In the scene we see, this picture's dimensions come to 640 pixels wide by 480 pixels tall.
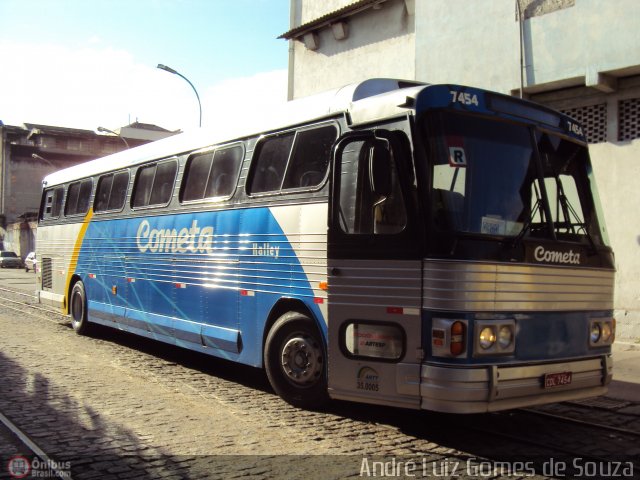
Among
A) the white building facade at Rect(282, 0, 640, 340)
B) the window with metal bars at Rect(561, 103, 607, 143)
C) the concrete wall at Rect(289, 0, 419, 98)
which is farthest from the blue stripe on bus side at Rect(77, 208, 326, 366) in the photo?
the concrete wall at Rect(289, 0, 419, 98)

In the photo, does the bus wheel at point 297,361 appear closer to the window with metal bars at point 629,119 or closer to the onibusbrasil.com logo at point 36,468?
the onibusbrasil.com logo at point 36,468

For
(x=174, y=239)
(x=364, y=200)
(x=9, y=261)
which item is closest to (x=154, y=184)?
(x=174, y=239)

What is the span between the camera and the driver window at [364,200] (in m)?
5.70

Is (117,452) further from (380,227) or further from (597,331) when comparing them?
(597,331)

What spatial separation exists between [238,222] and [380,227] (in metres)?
2.56

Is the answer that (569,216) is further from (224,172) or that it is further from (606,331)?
(224,172)

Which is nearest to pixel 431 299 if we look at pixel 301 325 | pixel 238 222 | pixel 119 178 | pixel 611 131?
pixel 301 325

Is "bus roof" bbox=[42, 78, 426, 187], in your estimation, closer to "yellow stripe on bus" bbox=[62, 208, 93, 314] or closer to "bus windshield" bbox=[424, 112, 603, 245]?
"bus windshield" bbox=[424, 112, 603, 245]

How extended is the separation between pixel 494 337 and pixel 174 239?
5.37m

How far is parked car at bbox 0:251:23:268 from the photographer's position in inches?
2037

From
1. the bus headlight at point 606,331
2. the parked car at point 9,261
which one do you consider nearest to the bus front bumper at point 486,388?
the bus headlight at point 606,331

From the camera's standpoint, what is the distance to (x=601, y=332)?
6.27 meters

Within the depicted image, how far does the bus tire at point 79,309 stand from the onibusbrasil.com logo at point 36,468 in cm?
781

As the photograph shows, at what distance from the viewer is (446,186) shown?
5.54 metres
